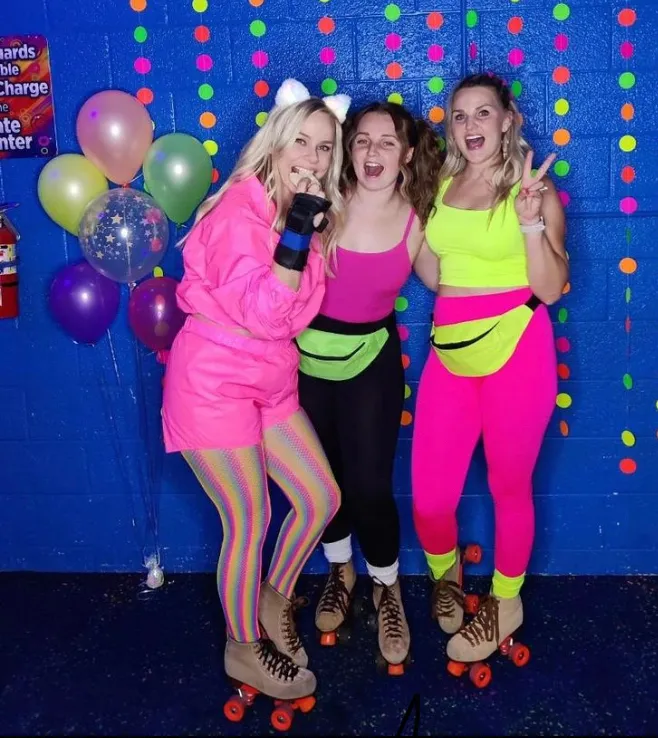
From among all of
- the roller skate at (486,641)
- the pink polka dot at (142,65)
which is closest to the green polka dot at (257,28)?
the pink polka dot at (142,65)

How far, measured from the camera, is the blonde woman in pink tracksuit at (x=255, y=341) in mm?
2096

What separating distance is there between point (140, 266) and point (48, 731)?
1.34 meters

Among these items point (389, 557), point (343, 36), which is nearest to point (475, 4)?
point (343, 36)

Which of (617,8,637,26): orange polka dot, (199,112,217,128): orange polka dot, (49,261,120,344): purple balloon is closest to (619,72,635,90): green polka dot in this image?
(617,8,637,26): orange polka dot

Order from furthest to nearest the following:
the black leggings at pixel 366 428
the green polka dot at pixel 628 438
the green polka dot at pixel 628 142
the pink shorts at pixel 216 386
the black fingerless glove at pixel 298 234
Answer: the green polka dot at pixel 628 438 → the green polka dot at pixel 628 142 → the black leggings at pixel 366 428 → the pink shorts at pixel 216 386 → the black fingerless glove at pixel 298 234

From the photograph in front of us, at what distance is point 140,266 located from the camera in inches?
102

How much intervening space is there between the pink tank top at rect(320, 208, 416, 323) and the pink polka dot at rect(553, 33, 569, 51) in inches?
27.9

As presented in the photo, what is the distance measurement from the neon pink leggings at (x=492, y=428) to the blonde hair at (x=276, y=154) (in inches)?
20.4

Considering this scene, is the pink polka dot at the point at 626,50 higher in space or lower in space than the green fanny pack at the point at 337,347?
higher

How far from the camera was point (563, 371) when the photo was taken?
280 cm

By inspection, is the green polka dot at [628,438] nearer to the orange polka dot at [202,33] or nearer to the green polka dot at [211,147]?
the green polka dot at [211,147]

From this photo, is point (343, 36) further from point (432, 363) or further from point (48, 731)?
point (48, 731)

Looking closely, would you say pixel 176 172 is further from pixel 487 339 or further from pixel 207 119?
pixel 487 339

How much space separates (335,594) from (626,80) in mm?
1853
